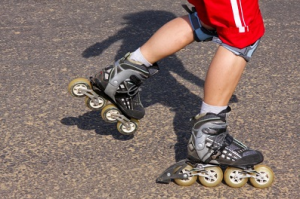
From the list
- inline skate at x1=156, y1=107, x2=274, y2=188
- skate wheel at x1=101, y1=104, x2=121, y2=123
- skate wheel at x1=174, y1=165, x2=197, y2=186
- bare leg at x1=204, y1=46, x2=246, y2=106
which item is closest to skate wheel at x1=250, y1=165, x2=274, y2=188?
inline skate at x1=156, y1=107, x2=274, y2=188

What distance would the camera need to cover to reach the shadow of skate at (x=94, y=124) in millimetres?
4367

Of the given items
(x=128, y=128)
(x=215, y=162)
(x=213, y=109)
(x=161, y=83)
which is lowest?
(x=161, y=83)

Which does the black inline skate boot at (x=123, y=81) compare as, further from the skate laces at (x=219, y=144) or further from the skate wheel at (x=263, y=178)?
the skate wheel at (x=263, y=178)

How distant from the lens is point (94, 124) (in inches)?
177

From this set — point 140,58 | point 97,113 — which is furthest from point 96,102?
point 97,113

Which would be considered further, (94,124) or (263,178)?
(94,124)

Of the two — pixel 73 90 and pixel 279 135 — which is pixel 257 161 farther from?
pixel 73 90

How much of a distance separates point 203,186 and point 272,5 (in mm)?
3859

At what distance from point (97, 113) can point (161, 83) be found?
760mm

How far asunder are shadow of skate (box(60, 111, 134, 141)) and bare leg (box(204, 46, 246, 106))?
0.86 metres

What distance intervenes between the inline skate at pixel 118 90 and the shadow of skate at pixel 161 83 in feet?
0.92

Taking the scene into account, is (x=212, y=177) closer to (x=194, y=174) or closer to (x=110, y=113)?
(x=194, y=174)

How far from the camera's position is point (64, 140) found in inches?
169

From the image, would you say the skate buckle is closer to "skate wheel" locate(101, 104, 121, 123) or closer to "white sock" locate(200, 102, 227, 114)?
"skate wheel" locate(101, 104, 121, 123)
